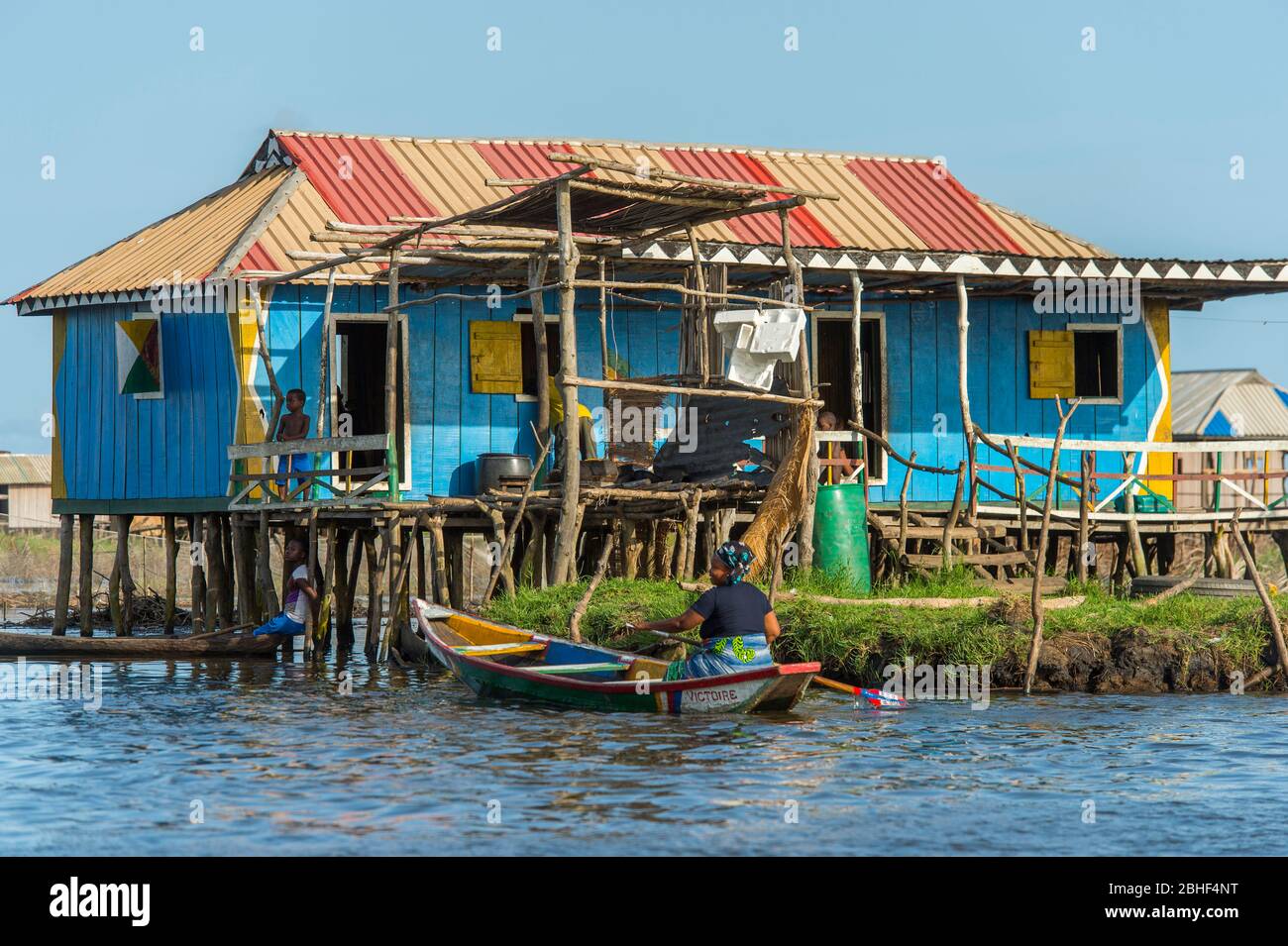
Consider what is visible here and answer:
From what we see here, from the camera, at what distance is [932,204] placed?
2308 centimetres

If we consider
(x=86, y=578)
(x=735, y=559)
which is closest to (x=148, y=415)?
(x=86, y=578)

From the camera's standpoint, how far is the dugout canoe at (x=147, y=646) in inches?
717

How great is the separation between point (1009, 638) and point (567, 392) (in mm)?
4673

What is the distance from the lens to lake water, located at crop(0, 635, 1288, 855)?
949cm

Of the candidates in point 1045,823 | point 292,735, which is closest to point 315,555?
point 292,735

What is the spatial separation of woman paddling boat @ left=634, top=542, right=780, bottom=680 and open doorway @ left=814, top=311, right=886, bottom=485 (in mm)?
5594

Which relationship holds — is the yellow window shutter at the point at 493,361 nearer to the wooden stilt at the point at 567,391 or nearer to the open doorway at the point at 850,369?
the wooden stilt at the point at 567,391

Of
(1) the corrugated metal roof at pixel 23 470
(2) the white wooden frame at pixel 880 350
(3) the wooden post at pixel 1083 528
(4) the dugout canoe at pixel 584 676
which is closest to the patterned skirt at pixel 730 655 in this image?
(4) the dugout canoe at pixel 584 676

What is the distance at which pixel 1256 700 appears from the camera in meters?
14.8

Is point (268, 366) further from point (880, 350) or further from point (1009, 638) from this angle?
point (1009, 638)

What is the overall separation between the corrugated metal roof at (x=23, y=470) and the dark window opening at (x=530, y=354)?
110 ft

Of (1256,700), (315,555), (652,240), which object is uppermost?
(652,240)
